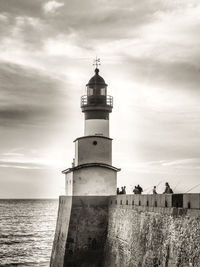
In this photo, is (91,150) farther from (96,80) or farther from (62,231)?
(62,231)

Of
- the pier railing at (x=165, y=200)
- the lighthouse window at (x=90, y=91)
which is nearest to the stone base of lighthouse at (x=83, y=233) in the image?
the pier railing at (x=165, y=200)

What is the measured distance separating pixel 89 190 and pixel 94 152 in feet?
6.36

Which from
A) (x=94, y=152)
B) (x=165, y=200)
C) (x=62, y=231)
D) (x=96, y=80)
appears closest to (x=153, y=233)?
(x=165, y=200)

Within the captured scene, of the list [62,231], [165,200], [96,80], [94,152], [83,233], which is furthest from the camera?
[96,80]

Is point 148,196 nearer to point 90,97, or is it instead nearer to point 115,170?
point 115,170

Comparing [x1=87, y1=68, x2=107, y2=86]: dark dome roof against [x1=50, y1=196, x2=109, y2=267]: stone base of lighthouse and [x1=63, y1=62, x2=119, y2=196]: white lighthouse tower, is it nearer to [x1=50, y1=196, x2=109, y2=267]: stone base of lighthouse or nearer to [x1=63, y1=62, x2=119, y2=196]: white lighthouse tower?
[x1=63, y1=62, x2=119, y2=196]: white lighthouse tower

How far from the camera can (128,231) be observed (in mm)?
16000

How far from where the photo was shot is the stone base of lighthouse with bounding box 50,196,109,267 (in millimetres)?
19859

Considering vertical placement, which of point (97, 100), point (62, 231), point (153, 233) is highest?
point (97, 100)

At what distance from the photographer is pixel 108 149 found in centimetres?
2266

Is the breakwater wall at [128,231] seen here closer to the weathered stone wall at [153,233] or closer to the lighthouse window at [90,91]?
the weathered stone wall at [153,233]

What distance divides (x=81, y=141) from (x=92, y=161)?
1.11 metres

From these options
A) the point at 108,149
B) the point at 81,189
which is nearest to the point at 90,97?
the point at 108,149

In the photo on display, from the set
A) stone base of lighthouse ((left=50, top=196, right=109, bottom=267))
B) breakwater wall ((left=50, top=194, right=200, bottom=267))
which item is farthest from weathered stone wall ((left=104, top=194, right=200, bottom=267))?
stone base of lighthouse ((left=50, top=196, right=109, bottom=267))
